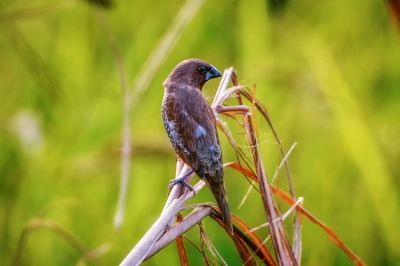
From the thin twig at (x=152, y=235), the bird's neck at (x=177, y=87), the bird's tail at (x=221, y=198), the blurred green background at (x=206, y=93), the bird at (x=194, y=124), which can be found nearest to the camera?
the thin twig at (x=152, y=235)

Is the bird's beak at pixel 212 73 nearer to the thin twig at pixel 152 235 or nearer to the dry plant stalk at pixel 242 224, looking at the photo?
the dry plant stalk at pixel 242 224

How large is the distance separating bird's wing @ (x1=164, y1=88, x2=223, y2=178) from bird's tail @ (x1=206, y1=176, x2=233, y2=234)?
2 centimetres

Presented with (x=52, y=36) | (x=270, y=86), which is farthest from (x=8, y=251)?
(x=270, y=86)

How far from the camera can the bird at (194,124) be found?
198 cm

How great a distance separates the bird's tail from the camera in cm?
161

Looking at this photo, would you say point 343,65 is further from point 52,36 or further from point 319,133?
point 52,36

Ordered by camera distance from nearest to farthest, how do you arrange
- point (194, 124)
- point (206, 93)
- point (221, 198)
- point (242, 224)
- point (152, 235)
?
1. point (152, 235)
2. point (242, 224)
3. point (221, 198)
4. point (194, 124)
5. point (206, 93)

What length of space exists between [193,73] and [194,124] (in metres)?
0.27

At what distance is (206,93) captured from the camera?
361 cm

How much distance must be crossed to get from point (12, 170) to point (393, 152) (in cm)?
140

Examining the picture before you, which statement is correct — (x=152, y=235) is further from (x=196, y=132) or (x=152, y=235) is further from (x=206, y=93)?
(x=206, y=93)

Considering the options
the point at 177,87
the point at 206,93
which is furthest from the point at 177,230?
the point at 206,93

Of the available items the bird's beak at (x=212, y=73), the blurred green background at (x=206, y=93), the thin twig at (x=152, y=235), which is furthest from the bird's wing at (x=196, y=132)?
the blurred green background at (x=206, y=93)

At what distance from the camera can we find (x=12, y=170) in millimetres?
3342
